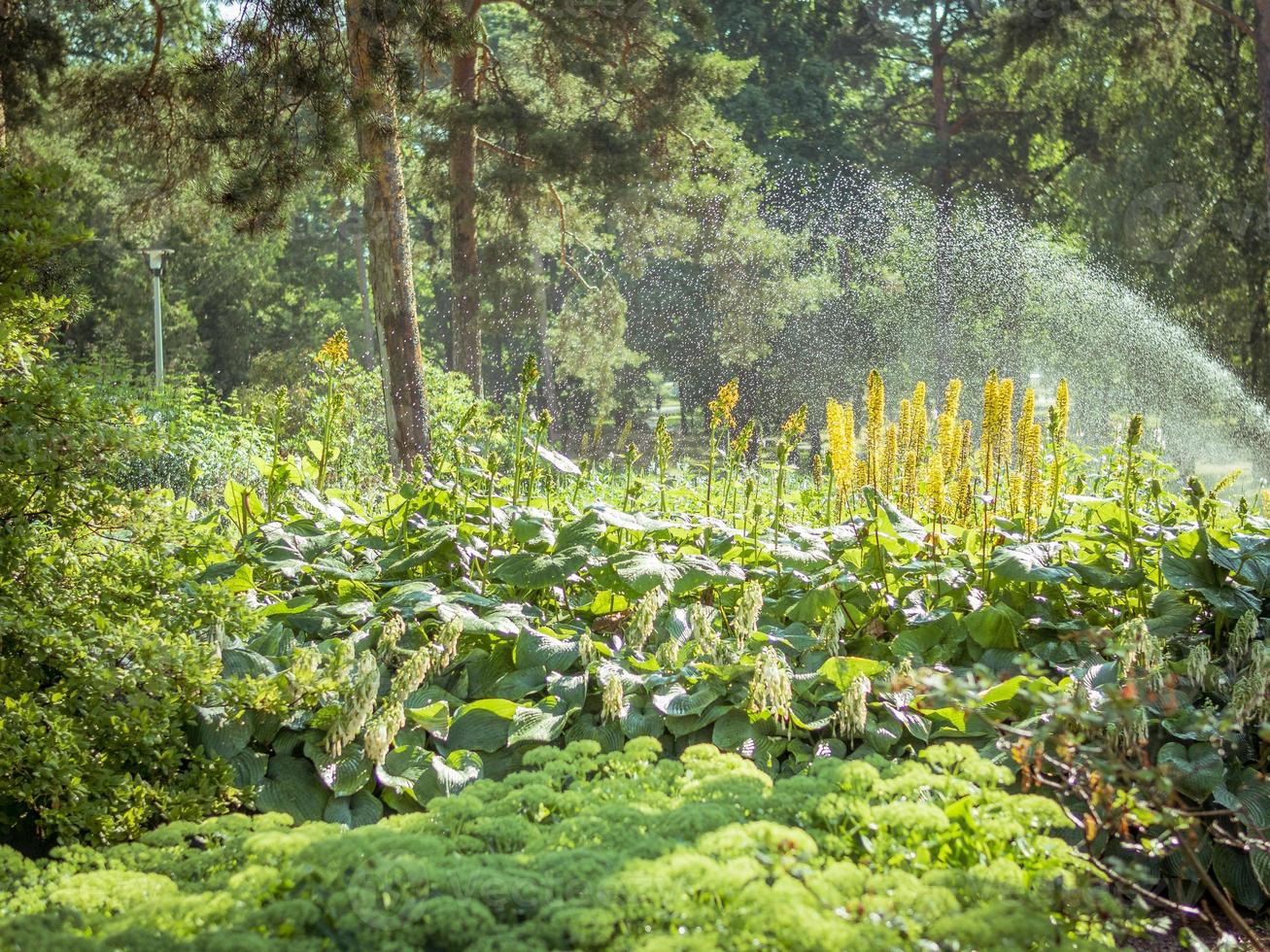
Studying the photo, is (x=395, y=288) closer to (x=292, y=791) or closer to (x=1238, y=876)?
(x=292, y=791)

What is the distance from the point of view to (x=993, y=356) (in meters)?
20.9

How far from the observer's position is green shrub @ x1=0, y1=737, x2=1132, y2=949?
4.96 feet

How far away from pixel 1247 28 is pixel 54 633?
13.4 metres

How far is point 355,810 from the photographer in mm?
2803

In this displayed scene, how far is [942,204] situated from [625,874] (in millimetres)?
21717

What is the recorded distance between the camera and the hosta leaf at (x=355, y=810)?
2.76 metres

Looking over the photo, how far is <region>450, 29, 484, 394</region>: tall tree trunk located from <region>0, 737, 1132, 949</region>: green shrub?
11408 mm

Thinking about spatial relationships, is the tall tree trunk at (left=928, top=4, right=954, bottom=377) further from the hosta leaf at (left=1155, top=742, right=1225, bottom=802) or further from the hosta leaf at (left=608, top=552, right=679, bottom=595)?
the hosta leaf at (left=1155, top=742, right=1225, bottom=802)

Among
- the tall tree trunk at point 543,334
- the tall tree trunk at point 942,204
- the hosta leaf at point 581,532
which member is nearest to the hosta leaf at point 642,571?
the hosta leaf at point 581,532

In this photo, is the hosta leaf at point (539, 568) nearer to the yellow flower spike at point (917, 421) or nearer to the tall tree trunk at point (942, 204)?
the yellow flower spike at point (917, 421)

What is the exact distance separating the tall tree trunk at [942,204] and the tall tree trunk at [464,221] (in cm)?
875

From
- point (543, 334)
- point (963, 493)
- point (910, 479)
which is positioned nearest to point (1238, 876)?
point (963, 493)

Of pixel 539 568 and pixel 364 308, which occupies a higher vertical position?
pixel 539 568

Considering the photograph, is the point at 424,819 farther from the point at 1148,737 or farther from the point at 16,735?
the point at 1148,737
